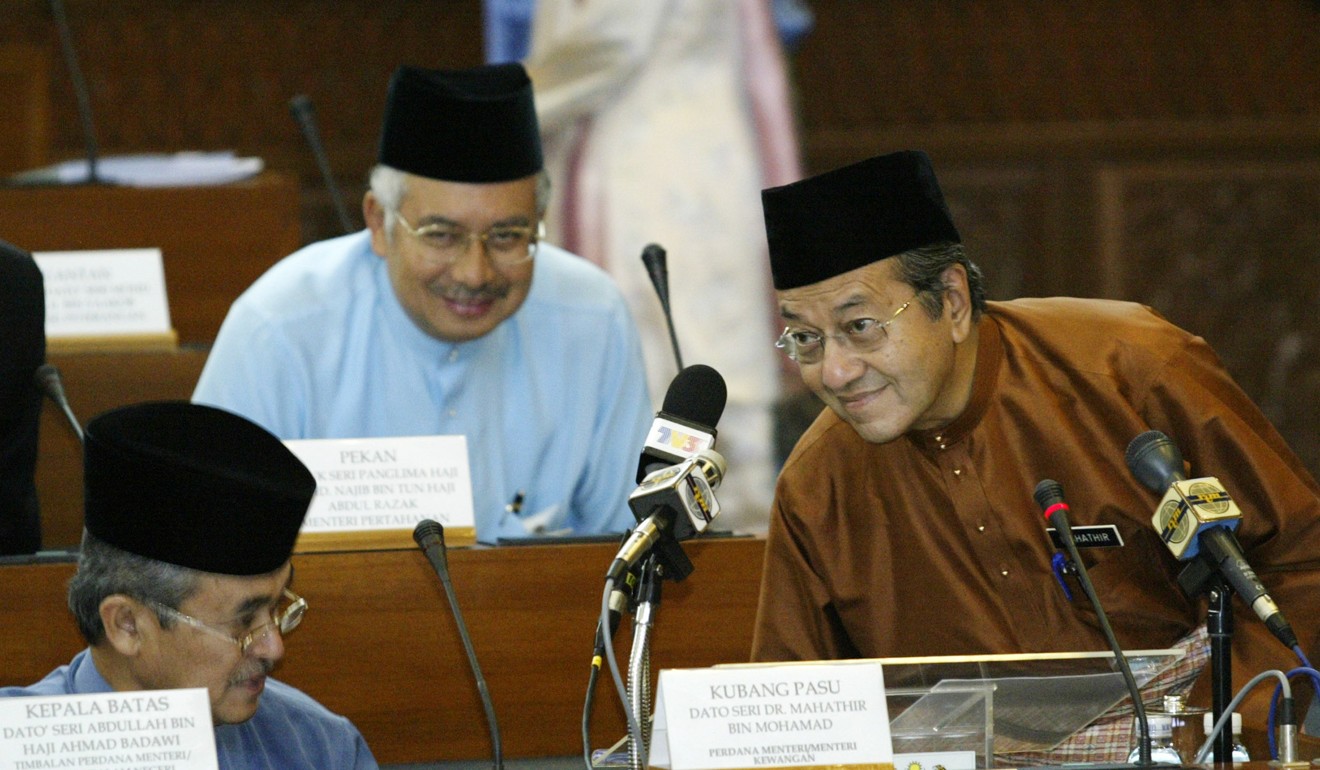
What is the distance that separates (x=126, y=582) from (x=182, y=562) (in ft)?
0.27

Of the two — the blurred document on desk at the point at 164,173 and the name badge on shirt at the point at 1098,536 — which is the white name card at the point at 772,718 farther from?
the blurred document on desk at the point at 164,173

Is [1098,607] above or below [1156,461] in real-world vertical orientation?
below

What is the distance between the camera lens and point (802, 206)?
287 cm

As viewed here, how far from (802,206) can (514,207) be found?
1.01 meters

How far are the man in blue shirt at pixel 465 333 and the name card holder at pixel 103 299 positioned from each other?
264 mm

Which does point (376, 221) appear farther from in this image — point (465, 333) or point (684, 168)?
point (684, 168)

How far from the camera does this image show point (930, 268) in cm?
285

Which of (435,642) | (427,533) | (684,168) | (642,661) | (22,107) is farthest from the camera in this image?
(22,107)

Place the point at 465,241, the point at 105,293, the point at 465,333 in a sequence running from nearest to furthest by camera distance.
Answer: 1. the point at 465,241
2. the point at 465,333
3. the point at 105,293

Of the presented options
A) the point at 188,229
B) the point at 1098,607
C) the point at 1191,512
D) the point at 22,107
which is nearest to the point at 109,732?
the point at 1098,607

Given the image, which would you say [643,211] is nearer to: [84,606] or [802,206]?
[802,206]

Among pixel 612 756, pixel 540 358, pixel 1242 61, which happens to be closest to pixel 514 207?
pixel 540 358

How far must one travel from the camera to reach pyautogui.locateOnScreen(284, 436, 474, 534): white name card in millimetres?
3047

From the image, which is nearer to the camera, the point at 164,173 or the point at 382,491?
the point at 382,491
